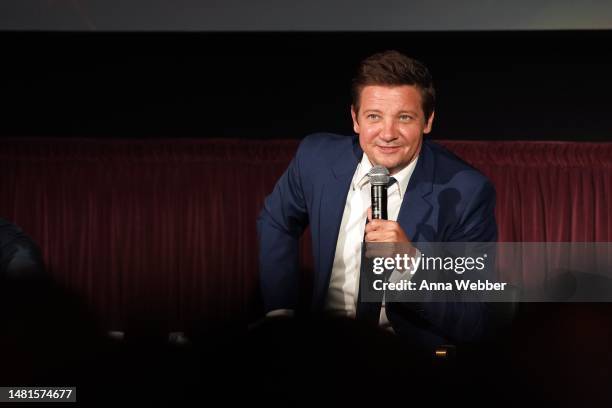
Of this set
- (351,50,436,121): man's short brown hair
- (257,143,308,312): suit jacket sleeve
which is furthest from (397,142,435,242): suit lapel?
(257,143,308,312): suit jacket sleeve

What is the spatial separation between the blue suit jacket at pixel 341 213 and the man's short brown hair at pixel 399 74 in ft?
0.70

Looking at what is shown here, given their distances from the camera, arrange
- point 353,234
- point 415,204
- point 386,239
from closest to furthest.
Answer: point 386,239 → point 415,204 → point 353,234

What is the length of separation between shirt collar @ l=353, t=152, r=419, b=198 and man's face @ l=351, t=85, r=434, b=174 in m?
0.02

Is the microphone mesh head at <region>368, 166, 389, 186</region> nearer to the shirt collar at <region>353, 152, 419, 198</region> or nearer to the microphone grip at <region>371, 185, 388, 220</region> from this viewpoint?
the microphone grip at <region>371, 185, 388, 220</region>

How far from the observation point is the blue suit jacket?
2.04 meters

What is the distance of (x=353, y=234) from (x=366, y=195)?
0.48 ft

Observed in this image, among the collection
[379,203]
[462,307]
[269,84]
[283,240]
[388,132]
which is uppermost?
[269,84]

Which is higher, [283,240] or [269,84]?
[269,84]

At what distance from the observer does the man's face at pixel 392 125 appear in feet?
7.45

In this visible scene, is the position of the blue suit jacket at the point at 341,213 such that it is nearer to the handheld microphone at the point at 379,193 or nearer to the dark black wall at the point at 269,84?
the handheld microphone at the point at 379,193

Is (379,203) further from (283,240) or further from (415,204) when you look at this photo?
(283,240)

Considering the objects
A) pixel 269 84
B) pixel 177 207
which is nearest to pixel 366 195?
pixel 269 84

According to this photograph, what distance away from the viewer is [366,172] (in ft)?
7.56

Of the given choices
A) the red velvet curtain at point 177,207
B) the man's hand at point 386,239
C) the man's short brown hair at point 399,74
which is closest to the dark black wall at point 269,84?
the red velvet curtain at point 177,207
